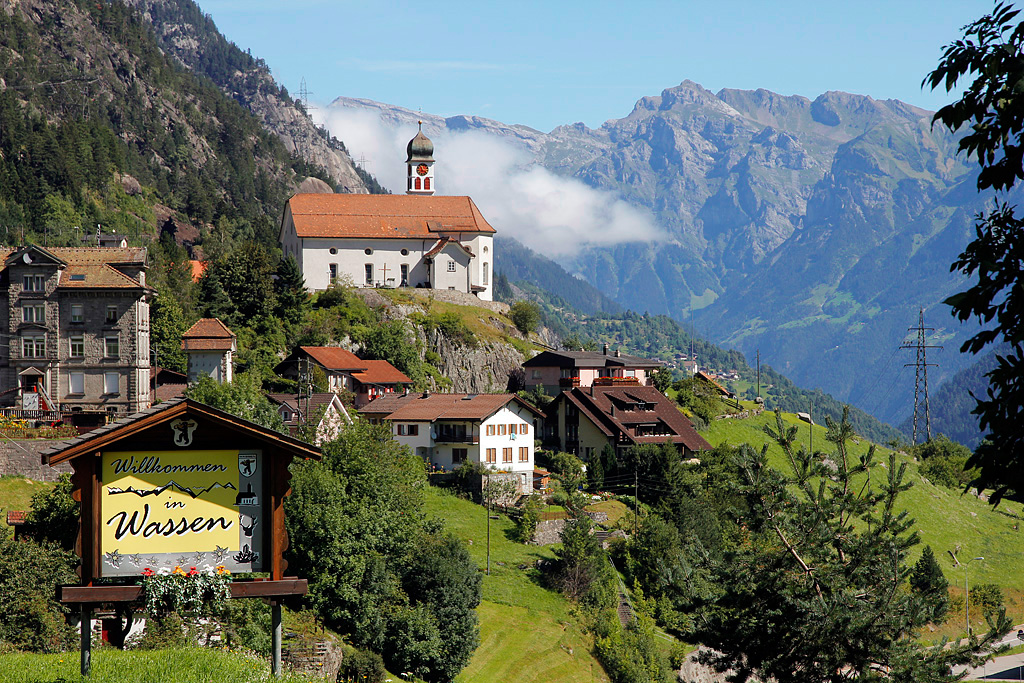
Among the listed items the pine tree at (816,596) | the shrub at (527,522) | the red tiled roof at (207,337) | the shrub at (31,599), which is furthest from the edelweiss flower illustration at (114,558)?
the red tiled roof at (207,337)

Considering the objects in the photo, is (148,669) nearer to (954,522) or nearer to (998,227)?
(998,227)

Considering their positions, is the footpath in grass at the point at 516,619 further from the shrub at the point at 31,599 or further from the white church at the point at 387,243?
the white church at the point at 387,243

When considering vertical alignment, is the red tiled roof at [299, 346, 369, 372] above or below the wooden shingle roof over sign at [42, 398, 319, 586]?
above

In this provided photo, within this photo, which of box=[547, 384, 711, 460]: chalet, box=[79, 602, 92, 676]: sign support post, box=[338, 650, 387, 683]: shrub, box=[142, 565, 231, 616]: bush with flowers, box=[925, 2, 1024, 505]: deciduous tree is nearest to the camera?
box=[925, 2, 1024, 505]: deciduous tree

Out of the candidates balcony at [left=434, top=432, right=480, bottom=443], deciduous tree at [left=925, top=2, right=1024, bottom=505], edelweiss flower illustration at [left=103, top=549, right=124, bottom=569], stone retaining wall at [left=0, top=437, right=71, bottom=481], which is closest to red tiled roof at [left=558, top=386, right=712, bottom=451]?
balcony at [left=434, top=432, right=480, bottom=443]

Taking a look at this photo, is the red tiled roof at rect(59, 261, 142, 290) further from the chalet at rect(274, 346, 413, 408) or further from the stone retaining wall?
the chalet at rect(274, 346, 413, 408)

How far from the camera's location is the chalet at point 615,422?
8594 cm

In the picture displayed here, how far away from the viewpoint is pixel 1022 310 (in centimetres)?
1205

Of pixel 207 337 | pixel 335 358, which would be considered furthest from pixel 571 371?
pixel 207 337

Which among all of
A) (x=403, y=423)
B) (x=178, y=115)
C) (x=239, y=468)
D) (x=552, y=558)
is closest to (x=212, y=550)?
(x=239, y=468)

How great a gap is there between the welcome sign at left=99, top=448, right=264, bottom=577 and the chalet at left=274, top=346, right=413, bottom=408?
204 ft

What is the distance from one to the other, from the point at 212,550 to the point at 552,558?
47.4 m

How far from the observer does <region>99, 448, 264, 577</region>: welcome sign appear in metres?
19.0

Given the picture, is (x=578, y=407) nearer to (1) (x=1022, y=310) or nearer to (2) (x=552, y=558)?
(2) (x=552, y=558)
